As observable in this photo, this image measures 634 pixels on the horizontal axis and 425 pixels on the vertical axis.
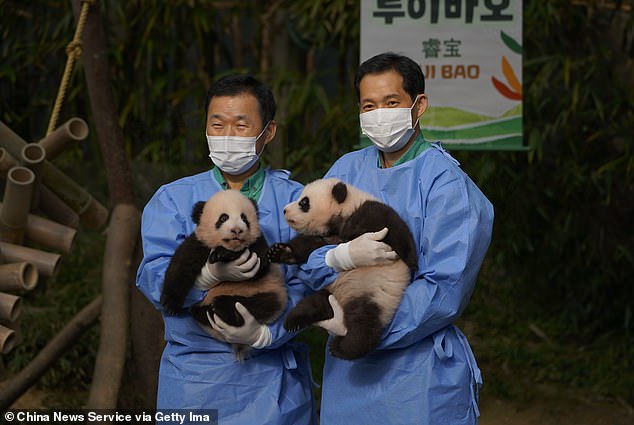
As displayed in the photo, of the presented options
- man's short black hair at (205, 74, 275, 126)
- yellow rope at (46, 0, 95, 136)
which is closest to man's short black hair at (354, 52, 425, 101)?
man's short black hair at (205, 74, 275, 126)

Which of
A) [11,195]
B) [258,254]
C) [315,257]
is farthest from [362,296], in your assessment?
[11,195]

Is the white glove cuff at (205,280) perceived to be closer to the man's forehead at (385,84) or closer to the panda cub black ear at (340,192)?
the panda cub black ear at (340,192)

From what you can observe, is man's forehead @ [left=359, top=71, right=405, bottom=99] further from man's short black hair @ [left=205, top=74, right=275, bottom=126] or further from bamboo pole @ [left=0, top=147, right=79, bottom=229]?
bamboo pole @ [left=0, top=147, right=79, bottom=229]

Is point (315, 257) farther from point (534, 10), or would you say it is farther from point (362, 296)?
point (534, 10)

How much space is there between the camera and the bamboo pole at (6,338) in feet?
10.2

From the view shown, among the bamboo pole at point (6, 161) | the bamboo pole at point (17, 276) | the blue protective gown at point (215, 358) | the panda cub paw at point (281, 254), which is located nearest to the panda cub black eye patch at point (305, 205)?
the panda cub paw at point (281, 254)

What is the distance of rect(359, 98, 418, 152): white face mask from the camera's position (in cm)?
233

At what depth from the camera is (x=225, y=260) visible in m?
2.28

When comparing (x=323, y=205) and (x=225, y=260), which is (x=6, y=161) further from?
(x=323, y=205)

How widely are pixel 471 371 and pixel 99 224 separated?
2164 mm

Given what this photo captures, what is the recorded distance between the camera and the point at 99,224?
13.1ft

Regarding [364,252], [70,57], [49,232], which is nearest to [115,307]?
[49,232]

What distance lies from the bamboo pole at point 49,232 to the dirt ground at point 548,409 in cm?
143

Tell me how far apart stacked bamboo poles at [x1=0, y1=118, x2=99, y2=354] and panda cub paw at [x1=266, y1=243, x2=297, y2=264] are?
1.28 metres
